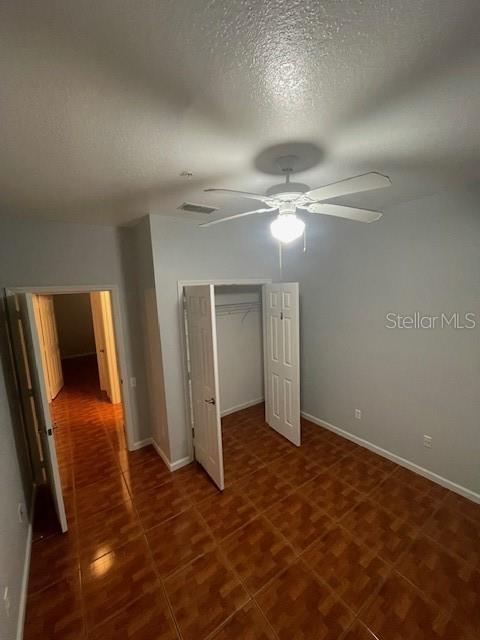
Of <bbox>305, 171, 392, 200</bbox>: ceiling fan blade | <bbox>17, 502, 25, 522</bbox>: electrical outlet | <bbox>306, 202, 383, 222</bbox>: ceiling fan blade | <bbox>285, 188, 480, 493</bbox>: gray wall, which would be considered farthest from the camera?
<bbox>285, 188, 480, 493</bbox>: gray wall

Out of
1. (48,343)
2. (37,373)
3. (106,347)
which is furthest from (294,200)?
(48,343)

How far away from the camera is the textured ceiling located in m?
0.74

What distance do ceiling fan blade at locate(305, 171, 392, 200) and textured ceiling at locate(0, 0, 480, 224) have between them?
260 millimetres

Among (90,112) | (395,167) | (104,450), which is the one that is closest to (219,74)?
(90,112)

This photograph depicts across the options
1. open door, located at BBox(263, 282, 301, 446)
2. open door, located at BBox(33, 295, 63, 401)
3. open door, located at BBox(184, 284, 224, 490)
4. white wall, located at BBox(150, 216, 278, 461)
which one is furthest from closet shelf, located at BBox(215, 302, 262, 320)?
open door, located at BBox(33, 295, 63, 401)

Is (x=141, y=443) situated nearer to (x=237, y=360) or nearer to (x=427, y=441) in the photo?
(x=237, y=360)

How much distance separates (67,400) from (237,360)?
344 centimetres

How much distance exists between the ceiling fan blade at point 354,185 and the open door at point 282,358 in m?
1.64

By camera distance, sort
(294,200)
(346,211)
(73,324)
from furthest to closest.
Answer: (73,324), (346,211), (294,200)

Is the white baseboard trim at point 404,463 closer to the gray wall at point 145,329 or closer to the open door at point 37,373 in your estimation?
the gray wall at point 145,329

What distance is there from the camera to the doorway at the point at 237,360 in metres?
2.54

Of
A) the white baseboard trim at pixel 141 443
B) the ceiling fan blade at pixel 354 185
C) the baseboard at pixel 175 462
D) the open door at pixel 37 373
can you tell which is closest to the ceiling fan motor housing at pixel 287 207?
the ceiling fan blade at pixel 354 185

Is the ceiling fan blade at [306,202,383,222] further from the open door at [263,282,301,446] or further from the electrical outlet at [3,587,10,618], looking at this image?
the electrical outlet at [3,587,10,618]

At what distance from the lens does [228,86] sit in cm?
99
